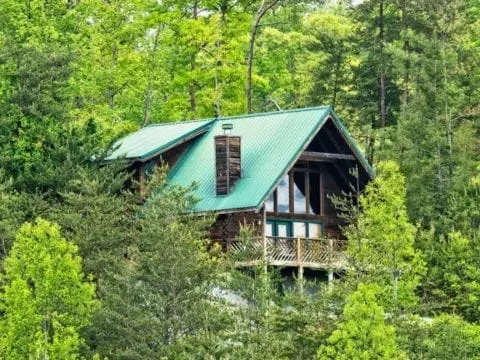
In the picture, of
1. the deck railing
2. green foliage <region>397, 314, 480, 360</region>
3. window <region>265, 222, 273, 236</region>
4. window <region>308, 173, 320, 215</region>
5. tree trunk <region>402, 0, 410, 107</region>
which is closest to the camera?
green foliage <region>397, 314, 480, 360</region>

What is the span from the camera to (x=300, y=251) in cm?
5138

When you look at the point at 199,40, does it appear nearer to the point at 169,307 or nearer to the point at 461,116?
the point at 461,116

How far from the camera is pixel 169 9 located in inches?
2817

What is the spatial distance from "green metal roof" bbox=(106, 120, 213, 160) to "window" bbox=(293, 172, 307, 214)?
4.27 metres

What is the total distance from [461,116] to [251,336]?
74.6 ft

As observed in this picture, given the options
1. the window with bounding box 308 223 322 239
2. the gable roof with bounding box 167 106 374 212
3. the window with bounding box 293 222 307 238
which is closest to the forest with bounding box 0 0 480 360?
the window with bounding box 308 223 322 239

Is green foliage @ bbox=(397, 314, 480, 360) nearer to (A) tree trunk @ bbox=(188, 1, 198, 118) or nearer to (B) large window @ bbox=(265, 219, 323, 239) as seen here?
(B) large window @ bbox=(265, 219, 323, 239)

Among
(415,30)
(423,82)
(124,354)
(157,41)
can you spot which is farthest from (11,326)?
(157,41)

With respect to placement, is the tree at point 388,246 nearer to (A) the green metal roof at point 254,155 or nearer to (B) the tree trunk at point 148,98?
(A) the green metal roof at point 254,155

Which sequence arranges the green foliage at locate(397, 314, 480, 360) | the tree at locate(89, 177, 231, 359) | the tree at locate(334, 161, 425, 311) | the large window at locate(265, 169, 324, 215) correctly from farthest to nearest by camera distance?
1. the large window at locate(265, 169, 324, 215)
2. the tree at locate(334, 161, 425, 311)
3. the green foliage at locate(397, 314, 480, 360)
4. the tree at locate(89, 177, 231, 359)

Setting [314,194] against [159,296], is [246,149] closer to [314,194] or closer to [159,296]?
[314,194]

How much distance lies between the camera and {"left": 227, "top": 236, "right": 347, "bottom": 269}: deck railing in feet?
165

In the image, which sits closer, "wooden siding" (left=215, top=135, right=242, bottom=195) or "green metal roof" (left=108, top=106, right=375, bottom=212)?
"green metal roof" (left=108, top=106, right=375, bottom=212)

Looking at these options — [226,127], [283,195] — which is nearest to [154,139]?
[226,127]
